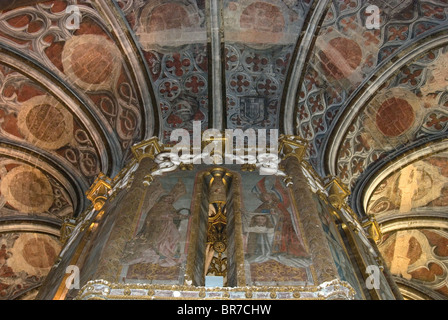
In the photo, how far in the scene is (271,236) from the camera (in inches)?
264

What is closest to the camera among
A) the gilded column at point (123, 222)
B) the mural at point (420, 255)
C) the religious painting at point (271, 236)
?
the gilded column at point (123, 222)

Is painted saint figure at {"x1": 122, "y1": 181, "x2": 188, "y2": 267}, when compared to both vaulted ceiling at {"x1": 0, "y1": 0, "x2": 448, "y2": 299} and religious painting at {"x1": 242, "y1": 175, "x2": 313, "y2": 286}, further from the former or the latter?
vaulted ceiling at {"x1": 0, "y1": 0, "x2": 448, "y2": 299}

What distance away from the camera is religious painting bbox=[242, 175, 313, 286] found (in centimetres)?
593

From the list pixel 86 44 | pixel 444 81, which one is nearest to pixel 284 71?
pixel 444 81

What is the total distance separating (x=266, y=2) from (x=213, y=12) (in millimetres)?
979

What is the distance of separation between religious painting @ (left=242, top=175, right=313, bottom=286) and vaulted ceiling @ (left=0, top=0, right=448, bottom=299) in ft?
6.79

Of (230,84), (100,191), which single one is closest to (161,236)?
(100,191)

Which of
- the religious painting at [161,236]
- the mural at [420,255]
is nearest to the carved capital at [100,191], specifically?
the religious painting at [161,236]

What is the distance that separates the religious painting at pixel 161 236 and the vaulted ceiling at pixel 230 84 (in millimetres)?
2091

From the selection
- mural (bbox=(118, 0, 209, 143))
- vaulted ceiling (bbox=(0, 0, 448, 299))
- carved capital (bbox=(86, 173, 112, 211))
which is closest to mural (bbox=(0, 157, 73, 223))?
vaulted ceiling (bbox=(0, 0, 448, 299))

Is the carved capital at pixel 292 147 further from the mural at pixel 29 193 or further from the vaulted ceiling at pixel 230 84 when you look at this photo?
the mural at pixel 29 193

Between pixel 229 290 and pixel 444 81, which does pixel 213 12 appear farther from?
pixel 229 290

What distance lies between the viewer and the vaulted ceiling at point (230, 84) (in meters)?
9.64

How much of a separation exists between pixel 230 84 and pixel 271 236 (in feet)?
13.8
